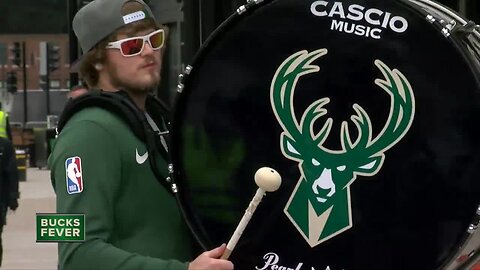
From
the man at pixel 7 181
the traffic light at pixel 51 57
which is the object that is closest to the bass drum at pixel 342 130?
the man at pixel 7 181

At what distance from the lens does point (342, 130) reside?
2004mm

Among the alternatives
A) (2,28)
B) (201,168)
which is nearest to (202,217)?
(201,168)

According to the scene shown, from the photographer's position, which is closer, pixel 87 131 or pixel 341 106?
pixel 341 106

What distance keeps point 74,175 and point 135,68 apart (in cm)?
32

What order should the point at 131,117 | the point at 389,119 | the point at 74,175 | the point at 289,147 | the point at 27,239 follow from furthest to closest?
1. the point at 27,239
2. the point at 131,117
3. the point at 74,175
4. the point at 289,147
5. the point at 389,119

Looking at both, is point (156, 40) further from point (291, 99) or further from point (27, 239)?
point (27, 239)

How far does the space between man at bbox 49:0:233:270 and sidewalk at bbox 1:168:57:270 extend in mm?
4301

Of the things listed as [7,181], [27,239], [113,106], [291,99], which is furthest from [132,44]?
[27,239]

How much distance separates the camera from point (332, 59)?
6.63 ft

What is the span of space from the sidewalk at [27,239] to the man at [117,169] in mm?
4301

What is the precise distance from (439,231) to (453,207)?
0.18 feet

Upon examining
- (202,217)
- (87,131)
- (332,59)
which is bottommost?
(202,217)

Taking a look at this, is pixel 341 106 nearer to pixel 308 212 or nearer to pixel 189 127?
pixel 308 212

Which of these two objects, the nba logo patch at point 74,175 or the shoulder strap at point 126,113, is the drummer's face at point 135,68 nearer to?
the shoulder strap at point 126,113
